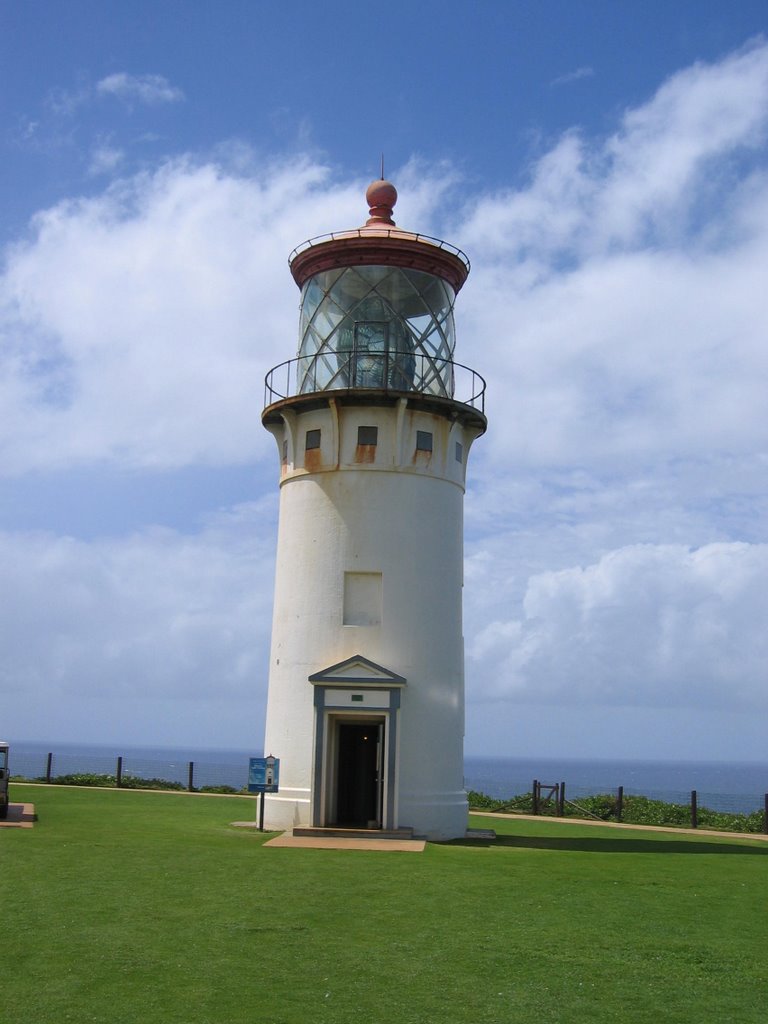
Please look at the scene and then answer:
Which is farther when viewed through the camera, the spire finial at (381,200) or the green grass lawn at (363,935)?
the spire finial at (381,200)

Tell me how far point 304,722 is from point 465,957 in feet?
38.1

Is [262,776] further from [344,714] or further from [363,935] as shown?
[363,935]

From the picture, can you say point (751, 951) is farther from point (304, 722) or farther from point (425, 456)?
point (425, 456)

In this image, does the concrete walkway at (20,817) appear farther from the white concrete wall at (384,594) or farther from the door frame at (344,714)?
the door frame at (344,714)

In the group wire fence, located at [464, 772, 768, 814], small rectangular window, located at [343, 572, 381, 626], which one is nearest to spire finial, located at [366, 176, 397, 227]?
small rectangular window, located at [343, 572, 381, 626]

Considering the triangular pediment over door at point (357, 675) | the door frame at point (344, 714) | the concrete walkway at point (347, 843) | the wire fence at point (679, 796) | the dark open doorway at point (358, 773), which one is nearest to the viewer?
the concrete walkway at point (347, 843)

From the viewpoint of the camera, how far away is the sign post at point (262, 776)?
21.1m

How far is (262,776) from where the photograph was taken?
21.2 metres

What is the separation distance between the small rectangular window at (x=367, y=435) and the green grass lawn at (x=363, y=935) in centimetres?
837

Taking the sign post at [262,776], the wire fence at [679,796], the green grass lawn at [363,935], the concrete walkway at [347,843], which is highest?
the sign post at [262,776]

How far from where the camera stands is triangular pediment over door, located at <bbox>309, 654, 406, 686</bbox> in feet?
69.9

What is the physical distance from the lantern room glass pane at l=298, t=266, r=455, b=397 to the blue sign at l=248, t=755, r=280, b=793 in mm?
7576

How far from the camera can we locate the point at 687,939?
1152 centimetres

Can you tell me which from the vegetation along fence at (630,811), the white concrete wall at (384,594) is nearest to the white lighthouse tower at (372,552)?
the white concrete wall at (384,594)
